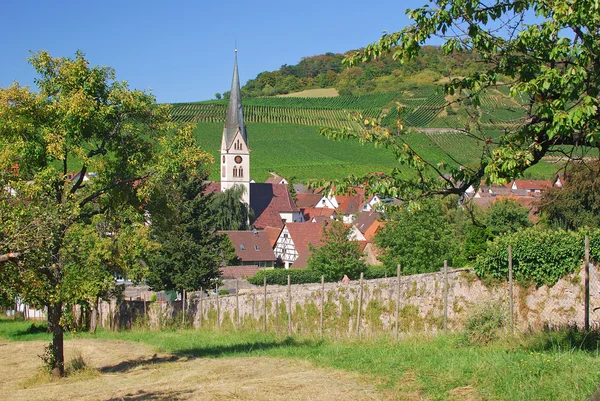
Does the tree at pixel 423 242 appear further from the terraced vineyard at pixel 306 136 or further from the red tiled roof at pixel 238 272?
the terraced vineyard at pixel 306 136

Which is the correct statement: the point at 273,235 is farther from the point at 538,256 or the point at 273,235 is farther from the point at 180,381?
the point at 180,381

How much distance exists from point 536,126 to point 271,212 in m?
99.4

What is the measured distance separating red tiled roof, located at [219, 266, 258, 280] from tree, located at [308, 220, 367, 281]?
38.6 feet

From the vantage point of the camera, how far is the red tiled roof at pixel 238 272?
204 feet

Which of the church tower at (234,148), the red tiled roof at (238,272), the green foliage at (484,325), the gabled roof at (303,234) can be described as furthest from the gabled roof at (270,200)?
the green foliage at (484,325)

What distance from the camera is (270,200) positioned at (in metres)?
110

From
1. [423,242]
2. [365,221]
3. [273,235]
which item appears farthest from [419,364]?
[365,221]

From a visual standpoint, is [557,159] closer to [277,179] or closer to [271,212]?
[271,212]

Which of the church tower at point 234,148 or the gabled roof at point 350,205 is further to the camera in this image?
the gabled roof at point 350,205

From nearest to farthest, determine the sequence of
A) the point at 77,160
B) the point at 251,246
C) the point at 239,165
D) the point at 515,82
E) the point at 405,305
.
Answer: the point at 515,82 < the point at 77,160 < the point at 405,305 < the point at 251,246 < the point at 239,165

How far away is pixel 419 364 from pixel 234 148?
9981 centimetres

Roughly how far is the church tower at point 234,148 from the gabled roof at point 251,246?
31.4m

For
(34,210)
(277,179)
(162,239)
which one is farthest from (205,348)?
(277,179)

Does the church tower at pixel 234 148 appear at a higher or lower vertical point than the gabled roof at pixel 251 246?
higher
